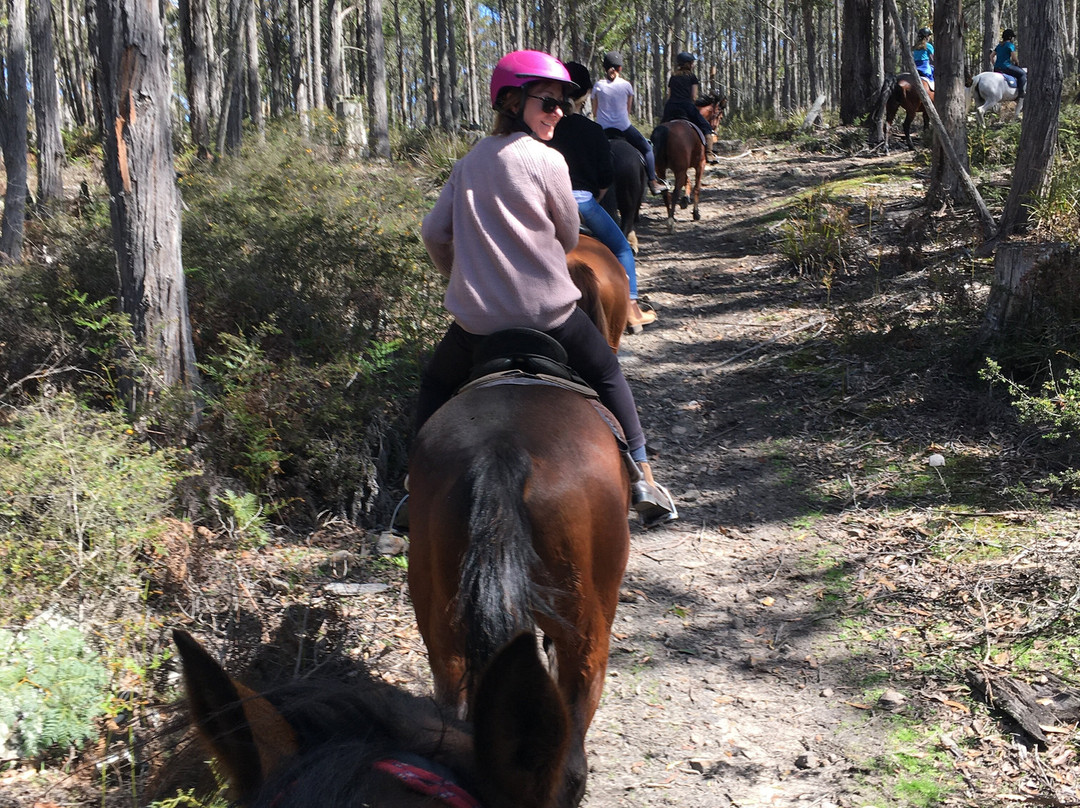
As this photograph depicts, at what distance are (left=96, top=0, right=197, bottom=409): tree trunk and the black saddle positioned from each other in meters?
3.06

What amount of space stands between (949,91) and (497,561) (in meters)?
10.7

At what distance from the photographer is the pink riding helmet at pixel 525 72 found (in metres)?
3.56

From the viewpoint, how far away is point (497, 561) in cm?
231

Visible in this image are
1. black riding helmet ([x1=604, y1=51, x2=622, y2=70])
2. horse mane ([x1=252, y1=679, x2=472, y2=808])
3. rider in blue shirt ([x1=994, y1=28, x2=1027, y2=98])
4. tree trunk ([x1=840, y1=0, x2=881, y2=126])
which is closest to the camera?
horse mane ([x1=252, y1=679, x2=472, y2=808])

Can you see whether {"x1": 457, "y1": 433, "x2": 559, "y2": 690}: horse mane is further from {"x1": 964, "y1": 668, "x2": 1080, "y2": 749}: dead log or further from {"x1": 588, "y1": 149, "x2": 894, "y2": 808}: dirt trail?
{"x1": 964, "y1": 668, "x2": 1080, "y2": 749}: dead log

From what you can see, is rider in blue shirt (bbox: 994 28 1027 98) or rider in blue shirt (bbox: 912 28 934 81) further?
rider in blue shirt (bbox: 912 28 934 81)

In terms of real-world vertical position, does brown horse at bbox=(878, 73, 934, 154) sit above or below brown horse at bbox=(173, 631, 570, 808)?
above

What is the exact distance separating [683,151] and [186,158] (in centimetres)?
735

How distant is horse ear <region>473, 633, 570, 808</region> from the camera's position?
133 centimetres

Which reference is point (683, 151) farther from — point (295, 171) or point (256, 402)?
point (256, 402)

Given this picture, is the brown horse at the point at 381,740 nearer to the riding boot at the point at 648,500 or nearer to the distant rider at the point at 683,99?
the riding boot at the point at 648,500

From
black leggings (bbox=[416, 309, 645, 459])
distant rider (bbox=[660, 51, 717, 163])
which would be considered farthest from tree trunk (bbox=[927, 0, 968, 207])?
black leggings (bbox=[416, 309, 645, 459])

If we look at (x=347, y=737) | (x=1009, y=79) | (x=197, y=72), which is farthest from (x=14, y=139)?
(x=1009, y=79)

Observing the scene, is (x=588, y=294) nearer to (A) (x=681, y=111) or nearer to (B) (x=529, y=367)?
(B) (x=529, y=367)
